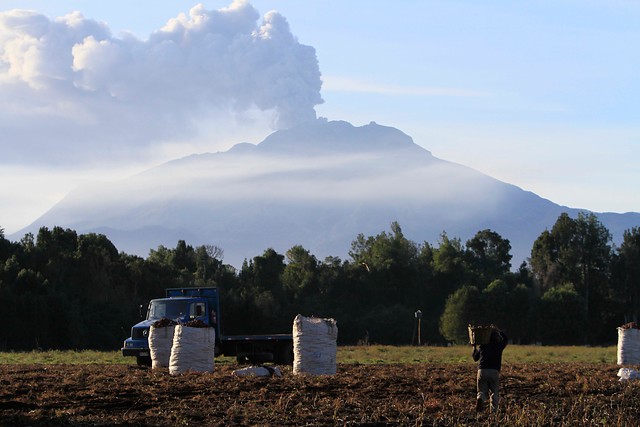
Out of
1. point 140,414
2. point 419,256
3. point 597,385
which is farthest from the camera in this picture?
point 419,256

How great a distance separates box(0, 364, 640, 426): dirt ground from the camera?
2198 cm

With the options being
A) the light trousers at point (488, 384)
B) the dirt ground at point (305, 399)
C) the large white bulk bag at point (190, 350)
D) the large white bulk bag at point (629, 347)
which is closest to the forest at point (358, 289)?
the large white bulk bag at point (629, 347)

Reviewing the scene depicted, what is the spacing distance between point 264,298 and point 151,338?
61.8 m

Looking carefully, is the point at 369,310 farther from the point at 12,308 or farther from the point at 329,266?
the point at 12,308

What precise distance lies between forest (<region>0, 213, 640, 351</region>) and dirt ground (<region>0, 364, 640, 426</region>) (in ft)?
143

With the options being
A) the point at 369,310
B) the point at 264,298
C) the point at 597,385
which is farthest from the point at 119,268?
the point at 597,385

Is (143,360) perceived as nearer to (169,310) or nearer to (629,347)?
(169,310)

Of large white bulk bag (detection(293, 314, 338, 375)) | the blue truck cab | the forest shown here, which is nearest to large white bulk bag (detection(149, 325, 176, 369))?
the blue truck cab

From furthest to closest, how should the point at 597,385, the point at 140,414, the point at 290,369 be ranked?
the point at 290,369 < the point at 597,385 < the point at 140,414

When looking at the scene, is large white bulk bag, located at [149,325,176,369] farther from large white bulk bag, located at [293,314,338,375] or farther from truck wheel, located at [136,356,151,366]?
large white bulk bag, located at [293,314,338,375]

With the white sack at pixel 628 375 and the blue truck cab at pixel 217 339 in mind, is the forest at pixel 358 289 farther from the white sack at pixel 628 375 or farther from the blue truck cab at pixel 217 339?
the white sack at pixel 628 375

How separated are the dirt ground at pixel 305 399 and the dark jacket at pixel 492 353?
103 centimetres

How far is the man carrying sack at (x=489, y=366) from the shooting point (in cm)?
2323

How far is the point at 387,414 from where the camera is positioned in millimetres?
22859
